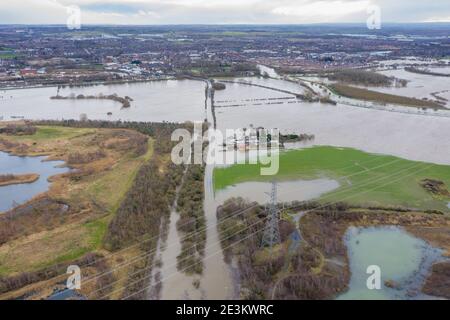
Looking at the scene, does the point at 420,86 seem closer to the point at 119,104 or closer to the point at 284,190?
the point at 119,104

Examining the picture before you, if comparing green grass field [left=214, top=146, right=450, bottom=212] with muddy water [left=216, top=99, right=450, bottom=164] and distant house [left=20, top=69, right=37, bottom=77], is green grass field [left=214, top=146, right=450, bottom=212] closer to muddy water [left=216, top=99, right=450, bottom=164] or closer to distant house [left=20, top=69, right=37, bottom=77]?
muddy water [left=216, top=99, right=450, bottom=164]

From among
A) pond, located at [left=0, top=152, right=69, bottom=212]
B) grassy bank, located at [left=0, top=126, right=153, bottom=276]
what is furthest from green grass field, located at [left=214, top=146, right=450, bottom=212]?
pond, located at [left=0, top=152, right=69, bottom=212]

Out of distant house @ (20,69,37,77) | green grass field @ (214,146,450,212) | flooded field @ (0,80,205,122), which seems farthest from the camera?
distant house @ (20,69,37,77)

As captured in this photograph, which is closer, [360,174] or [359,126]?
[360,174]

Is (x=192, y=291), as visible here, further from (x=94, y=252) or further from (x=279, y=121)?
(x=279, y=121)

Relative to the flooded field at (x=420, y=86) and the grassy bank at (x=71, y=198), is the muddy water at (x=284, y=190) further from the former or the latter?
the flooded field at (x=420, y=86)

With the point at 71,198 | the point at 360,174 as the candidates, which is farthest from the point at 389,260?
the point at 71,198
